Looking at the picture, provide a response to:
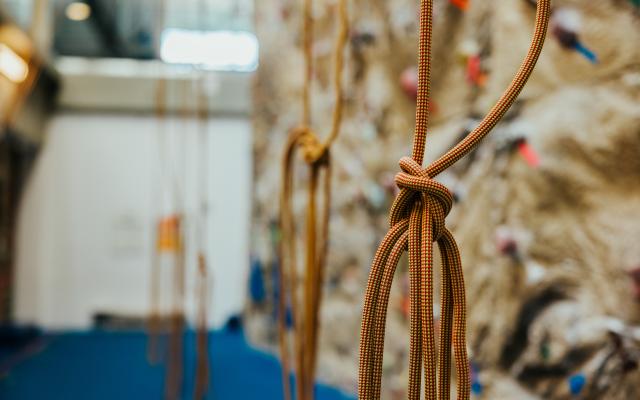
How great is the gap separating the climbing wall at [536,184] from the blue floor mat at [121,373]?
0.47m

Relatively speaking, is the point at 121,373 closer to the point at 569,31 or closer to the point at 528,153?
the point at 528,153

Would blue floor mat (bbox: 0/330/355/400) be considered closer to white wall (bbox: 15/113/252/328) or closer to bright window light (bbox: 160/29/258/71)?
white wall (bbox: 15/113/252/328)

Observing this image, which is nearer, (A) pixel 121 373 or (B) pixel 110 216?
(A) pixel 121 373

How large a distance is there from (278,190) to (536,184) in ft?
4.53

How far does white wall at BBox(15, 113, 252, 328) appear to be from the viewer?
362 centimetres

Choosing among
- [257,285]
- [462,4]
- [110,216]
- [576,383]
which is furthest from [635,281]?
[110,216]

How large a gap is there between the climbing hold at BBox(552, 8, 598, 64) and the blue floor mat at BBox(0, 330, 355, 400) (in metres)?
0.84

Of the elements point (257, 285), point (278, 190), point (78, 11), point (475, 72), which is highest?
point (78, 11)

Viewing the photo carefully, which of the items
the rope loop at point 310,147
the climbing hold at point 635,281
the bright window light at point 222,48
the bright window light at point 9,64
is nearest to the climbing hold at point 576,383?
the climbing hold at point 635,281

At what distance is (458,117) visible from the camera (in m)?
1.01

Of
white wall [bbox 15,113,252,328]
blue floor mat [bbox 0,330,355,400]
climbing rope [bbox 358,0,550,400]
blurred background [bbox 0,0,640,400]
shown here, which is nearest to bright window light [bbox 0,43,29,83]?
blurred background [bbox 0,0,640,400]

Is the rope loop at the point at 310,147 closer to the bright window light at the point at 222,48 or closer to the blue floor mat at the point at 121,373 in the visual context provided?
the blue floor mat at the point at 121,373

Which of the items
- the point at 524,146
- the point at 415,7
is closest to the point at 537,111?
the point at 524,146

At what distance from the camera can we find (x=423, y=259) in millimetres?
327
